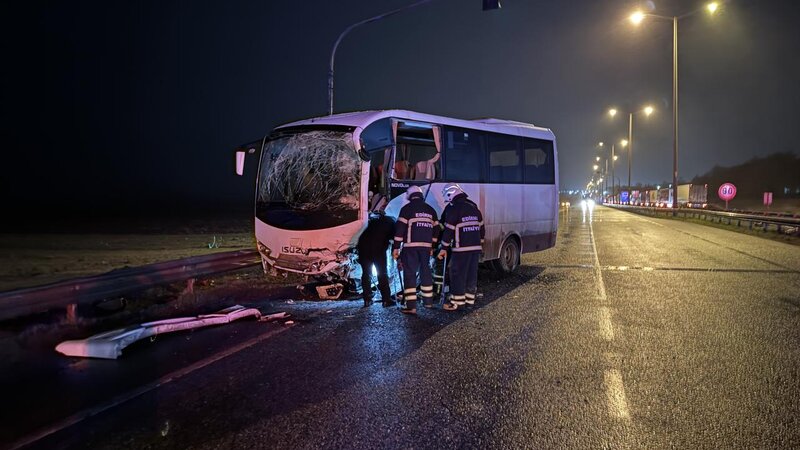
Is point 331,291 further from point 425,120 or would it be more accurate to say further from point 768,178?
point 768,178

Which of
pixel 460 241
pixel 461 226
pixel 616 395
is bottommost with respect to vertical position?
pixel 616 395

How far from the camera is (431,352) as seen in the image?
562 centimetres

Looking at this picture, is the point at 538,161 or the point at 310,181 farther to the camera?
the point at 538,161

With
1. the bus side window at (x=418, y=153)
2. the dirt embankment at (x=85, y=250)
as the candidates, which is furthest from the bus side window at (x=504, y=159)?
the dirt embankment at (x=85, y=250)

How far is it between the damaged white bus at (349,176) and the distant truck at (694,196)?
4887 centimetres

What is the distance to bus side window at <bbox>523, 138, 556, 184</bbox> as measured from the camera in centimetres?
1177

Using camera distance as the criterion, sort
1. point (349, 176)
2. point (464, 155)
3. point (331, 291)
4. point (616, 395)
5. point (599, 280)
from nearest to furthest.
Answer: point (616, 395), point (349, 176), point (331, 291), point (464, 155), point (599, 280)

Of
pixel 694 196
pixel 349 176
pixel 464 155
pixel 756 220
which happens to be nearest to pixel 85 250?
pixel 349 176

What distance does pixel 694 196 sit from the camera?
2178 inches

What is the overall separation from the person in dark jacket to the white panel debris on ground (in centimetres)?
134

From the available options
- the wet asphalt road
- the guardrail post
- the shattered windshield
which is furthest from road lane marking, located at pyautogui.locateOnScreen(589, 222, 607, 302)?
the guardrail post

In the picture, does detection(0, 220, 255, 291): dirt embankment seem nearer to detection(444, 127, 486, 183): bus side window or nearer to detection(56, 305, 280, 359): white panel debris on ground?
detection(56, 305, 280, 359): white panel debris on ground

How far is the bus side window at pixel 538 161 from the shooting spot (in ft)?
38.6

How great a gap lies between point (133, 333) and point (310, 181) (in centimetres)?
339
